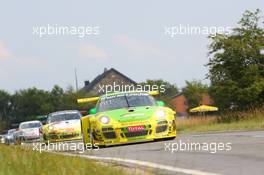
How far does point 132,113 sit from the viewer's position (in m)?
15.1

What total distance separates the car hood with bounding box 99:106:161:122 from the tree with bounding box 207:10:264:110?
865 inches

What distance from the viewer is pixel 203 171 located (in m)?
8.84

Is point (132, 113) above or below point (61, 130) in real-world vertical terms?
above

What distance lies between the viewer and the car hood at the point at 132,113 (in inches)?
591

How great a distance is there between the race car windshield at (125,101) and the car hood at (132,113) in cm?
49

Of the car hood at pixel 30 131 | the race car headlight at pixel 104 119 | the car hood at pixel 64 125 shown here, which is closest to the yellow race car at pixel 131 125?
the race car headlight at pixel 104 119

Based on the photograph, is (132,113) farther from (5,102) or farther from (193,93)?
(5,102)

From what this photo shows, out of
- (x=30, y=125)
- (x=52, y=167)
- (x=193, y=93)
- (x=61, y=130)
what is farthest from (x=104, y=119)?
(x=193, y=93)

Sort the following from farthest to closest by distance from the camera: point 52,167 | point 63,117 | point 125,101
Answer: point 63,117 → point 125,101 → point 52,167

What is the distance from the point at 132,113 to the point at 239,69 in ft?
78.2

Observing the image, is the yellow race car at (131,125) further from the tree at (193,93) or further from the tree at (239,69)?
the tree at (193,93)

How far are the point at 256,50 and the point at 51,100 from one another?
85883mm

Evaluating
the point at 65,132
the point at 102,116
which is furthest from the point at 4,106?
the point at 102,116

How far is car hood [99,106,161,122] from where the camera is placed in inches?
591
